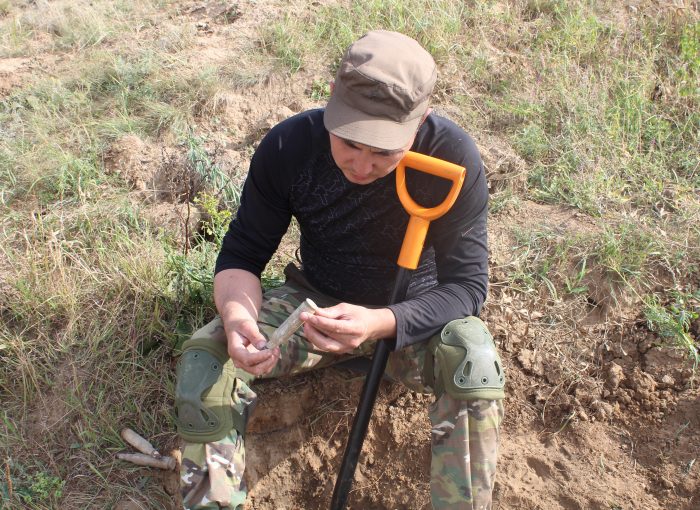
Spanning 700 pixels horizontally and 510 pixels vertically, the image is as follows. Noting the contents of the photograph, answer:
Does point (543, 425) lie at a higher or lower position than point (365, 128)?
lower

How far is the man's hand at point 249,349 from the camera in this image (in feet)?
6.21

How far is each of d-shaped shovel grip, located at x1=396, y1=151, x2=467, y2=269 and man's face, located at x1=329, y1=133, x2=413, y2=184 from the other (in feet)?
0.32

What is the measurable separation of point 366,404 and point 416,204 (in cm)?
60

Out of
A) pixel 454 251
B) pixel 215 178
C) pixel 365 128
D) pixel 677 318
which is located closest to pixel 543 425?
pixel 677 318

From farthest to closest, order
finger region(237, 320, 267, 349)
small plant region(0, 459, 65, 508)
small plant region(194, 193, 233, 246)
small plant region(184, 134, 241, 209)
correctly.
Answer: small plant region(184, 134, 241, 209), small plant region(194, 193, 233, 246), small plant region(0, 459, 65, 508), finger region(237, 320, 267, 349)

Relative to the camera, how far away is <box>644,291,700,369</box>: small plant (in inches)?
104

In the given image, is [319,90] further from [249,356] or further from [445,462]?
[445,462]

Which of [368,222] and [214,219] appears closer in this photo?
[368,222]

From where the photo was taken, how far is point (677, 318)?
272cm

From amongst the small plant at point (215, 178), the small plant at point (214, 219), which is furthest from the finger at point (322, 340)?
the small plant at point (215, 178)

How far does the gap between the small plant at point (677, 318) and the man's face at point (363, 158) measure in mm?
1417

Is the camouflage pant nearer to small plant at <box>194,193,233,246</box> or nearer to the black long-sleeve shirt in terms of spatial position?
the black long-sleeve shirt

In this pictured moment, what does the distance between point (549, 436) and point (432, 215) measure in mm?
1118

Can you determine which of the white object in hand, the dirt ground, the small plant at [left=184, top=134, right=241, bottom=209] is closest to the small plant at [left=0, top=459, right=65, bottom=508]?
the dirt ground
